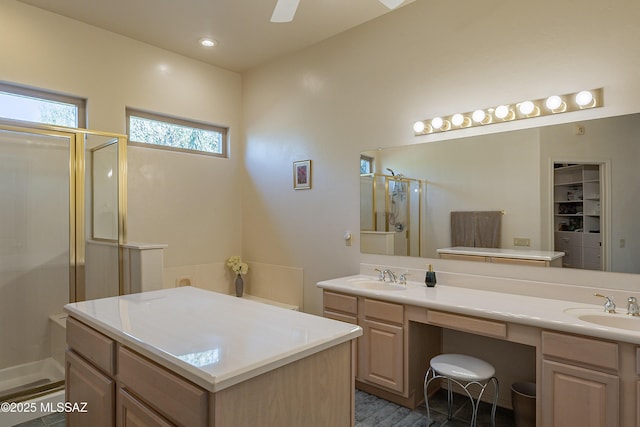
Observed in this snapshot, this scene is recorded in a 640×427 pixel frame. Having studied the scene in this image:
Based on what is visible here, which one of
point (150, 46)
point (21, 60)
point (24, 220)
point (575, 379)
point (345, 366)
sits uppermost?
point (150, 46)

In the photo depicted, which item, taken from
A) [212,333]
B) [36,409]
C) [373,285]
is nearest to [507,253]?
[373,285]

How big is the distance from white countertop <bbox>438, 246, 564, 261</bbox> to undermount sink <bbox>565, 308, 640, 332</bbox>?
394 mm

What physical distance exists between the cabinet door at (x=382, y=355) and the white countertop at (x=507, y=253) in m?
0.74

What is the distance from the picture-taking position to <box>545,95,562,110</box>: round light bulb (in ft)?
7.60

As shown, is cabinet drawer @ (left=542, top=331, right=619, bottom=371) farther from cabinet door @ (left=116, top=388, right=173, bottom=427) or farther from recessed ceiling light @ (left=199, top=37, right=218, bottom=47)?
recessed ceiling light @ (left=199, top=37, right=218, bottom=47)

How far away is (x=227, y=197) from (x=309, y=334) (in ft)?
10.8

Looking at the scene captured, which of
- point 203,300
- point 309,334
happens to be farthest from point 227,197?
point 309,334

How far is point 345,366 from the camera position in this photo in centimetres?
143

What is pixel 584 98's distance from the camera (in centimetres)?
223

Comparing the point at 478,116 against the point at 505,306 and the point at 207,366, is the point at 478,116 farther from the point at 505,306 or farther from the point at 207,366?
the point at 207,366

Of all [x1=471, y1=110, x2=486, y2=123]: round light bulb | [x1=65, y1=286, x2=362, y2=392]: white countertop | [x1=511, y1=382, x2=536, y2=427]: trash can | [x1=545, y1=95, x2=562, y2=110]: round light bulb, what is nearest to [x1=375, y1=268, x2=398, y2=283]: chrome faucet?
[x1=511, y1=382, x2=536, y2=427]: trash can

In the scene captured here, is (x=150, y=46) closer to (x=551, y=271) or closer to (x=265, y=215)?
(x=265, y=215)

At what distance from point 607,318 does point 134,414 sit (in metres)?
2.33

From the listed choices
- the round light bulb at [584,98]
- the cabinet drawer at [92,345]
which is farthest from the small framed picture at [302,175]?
the cabinet drawer at [92,345]
